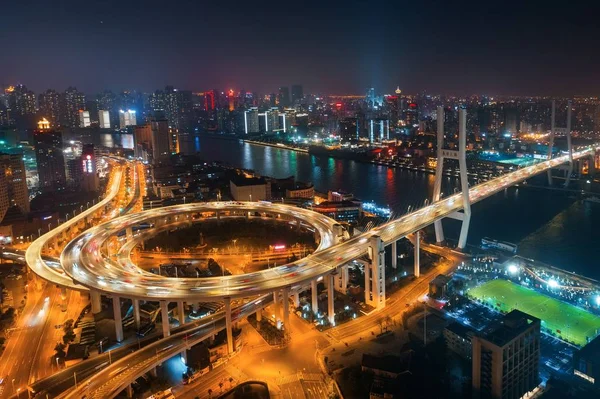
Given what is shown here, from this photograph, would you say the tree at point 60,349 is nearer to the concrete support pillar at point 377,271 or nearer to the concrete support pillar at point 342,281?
the concrete support pillar at point 342,281

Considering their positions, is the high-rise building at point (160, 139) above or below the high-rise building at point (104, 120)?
below

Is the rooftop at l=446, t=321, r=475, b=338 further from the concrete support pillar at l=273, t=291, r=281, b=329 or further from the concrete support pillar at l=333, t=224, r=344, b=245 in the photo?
the concrete support pillar at l=333, t=224, r=344, b=245

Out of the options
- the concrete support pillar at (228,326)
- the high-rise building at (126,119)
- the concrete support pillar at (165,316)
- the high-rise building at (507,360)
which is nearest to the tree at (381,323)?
the high-rise building at (507,360)

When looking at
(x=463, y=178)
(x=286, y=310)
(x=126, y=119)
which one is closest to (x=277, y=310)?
(x=286, y=310)

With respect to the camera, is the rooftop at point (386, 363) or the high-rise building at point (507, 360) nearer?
the high-rise building at point (507, 360)

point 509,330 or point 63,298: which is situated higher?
point 509,330

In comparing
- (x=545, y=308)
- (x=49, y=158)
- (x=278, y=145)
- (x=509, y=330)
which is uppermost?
(x=49, y=158)

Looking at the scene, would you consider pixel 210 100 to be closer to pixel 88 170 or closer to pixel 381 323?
pixel 88 170

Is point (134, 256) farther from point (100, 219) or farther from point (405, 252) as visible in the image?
point (405, 252)
